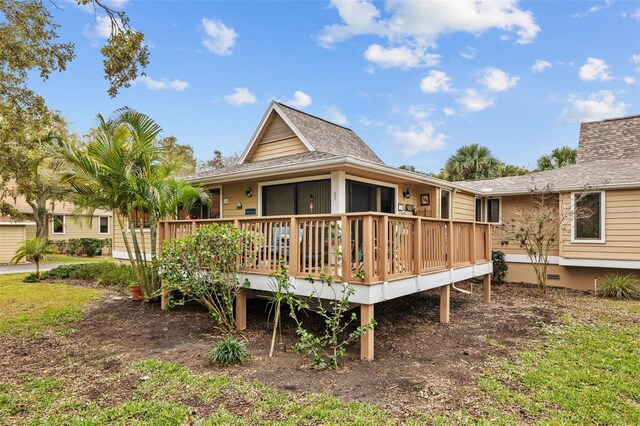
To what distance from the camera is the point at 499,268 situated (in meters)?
12.6

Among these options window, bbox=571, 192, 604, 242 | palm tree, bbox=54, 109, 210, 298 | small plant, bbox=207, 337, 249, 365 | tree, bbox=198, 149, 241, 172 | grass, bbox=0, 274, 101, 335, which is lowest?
grass, bbox=0, 274, 101, 335

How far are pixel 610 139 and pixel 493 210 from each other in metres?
5.50

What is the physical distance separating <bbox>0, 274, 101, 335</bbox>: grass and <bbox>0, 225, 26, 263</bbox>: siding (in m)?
8.63

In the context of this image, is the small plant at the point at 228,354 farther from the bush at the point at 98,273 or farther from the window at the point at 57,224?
the window at the point at 57,224

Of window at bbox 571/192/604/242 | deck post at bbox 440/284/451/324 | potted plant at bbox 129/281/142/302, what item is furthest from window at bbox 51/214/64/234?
window at bbox 571/192/604/242

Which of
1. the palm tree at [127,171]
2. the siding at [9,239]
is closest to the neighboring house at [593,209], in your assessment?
the palm tree at [127,171]

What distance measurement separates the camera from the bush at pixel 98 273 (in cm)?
1155

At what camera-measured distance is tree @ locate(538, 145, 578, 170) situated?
862 inches

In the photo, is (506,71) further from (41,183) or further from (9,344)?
(41,183)

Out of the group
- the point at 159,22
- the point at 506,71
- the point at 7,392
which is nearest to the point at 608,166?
the point at 506,71

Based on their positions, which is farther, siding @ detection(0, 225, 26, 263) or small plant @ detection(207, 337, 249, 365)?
siding @ detection(0, 225, 26, 263)

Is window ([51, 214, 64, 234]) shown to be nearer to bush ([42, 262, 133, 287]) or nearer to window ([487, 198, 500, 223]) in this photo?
bush ([42, 262, 133, 287])

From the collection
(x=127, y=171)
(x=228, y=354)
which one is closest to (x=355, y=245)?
(x=228, y=354)

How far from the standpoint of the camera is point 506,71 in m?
16.8
